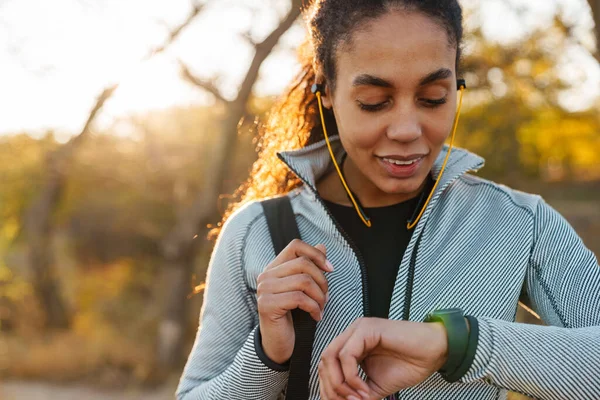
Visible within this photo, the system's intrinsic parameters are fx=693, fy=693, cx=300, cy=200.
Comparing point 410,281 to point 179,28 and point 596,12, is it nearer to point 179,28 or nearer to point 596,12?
point 596,12

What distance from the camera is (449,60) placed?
1863mm

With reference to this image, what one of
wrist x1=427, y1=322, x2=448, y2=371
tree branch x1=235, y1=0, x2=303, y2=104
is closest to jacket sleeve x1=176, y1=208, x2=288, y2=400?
wrist x1=427, y1=322, x2=448, y2=371

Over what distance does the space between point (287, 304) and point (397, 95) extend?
0.62 m

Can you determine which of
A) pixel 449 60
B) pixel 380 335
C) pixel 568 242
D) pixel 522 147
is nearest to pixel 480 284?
pixel 568 242

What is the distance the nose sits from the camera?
72.4 inches

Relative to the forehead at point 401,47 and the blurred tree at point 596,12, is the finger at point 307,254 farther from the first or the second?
the blurred tree at point 596,12

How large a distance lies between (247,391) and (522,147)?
926 cm

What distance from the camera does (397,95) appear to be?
72.3 inches

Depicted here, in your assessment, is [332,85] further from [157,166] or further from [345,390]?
[157,166]

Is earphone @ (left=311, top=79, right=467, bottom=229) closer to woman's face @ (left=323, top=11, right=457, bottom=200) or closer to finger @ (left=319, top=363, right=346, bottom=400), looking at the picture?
woman's face @ (left=323, top=11, right=457, bottom=200)

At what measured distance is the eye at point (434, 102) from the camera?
73.2 inches

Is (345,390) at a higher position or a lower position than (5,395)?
higher

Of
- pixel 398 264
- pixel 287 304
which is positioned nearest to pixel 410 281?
pixel 398 264

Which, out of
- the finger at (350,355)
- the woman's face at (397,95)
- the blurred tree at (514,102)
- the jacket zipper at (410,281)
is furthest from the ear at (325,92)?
the blurred tree at (514,102)
